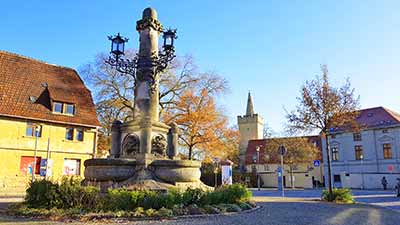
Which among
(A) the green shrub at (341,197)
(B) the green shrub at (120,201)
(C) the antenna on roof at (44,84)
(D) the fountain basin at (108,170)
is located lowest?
(A) the green shrub at (341,197)

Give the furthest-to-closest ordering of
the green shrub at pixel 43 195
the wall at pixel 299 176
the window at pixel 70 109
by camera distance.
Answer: the wall at pixel 299 176 < the window at pixel 70 109 < the green shrub at pixel 43 195

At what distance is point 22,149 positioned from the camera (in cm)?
2792

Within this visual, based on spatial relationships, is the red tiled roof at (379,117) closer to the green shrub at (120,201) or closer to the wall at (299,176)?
the wall at (299,176)

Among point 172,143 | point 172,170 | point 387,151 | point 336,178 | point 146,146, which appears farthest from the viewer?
point 336,178

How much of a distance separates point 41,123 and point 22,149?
260cm

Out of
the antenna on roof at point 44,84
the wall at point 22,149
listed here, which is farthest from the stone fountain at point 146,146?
the antenna on roof at point 44,84

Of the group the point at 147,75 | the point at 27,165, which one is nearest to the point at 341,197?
the point at 147,75

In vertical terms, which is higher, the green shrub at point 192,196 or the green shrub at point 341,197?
the green shrub at point 192,196

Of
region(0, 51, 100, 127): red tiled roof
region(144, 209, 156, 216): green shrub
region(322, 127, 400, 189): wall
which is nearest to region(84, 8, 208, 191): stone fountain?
region(144, 209, 156, 216): green shrub

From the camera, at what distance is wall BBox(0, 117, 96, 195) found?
26578mm

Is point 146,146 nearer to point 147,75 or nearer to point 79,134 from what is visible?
point 147,75

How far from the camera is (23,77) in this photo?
30.9 meters

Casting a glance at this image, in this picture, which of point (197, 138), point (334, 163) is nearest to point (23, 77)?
point (197, 138)

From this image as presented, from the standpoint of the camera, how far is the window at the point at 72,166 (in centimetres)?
3041
